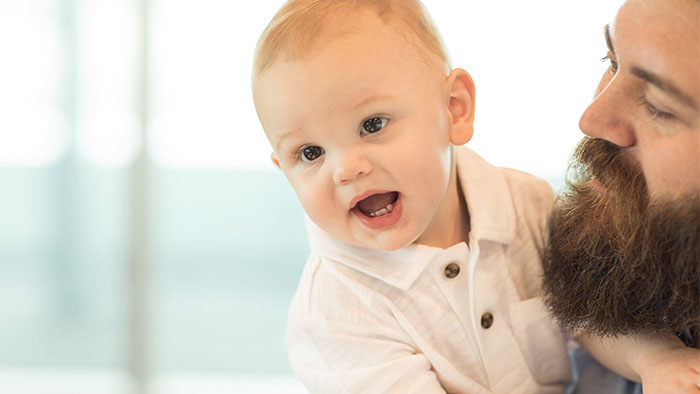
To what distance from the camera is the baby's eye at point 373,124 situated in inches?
32.4

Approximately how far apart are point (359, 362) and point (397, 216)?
0.67ft

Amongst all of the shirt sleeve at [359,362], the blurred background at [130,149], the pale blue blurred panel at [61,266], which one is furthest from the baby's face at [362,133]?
the pale blue blurred panel at [61,266]

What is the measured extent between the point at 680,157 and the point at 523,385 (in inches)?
16.6

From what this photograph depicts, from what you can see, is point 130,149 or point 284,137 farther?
point 130,149

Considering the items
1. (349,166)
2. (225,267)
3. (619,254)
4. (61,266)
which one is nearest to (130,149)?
(61,266)

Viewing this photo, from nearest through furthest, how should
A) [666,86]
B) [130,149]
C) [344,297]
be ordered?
[666,86] < [344,297] < [130,149]

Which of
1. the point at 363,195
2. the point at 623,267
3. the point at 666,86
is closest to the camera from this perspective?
the point at 666,86

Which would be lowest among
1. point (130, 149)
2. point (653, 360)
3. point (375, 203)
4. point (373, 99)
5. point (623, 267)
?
point (653, 360)

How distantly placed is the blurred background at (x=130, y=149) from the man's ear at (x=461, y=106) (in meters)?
1.45

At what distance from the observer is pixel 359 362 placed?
35.5 inches

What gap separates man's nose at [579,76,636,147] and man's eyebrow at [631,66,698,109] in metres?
0.03

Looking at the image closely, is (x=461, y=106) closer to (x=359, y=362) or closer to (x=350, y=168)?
(x=350, y=168)

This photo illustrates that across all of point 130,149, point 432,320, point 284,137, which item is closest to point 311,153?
point 284,137

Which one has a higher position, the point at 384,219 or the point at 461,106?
the point at 461,106
